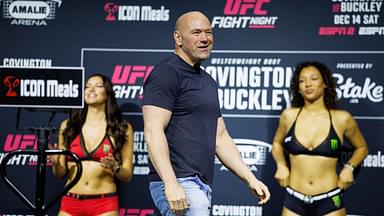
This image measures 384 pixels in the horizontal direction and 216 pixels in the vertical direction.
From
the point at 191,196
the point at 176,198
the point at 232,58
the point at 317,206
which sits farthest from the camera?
the point at 232,58

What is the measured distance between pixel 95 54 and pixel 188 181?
9.00 ft

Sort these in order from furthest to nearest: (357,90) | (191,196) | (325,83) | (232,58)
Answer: (232,58), (357,90), (325,83), (191,196)

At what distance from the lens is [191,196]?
277 cm

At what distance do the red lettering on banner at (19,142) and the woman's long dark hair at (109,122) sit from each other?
0.60 metres

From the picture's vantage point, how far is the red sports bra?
462 cm

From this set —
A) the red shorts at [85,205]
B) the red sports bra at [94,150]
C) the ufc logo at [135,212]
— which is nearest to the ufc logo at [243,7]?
the red sports bra at [94,150]

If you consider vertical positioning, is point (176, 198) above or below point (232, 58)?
below

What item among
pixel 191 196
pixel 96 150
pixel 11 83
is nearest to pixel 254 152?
pixel 96 150

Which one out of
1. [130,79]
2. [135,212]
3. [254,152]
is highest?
[130,79]

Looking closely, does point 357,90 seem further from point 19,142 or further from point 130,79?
point 19,142

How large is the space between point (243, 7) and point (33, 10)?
5.37 feet

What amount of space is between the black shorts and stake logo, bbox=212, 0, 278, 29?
4.67 feet

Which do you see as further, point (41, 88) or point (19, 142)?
point (19, 142)

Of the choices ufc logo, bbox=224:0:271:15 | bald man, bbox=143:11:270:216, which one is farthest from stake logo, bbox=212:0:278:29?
bald man, bbox=143:11:270:216
